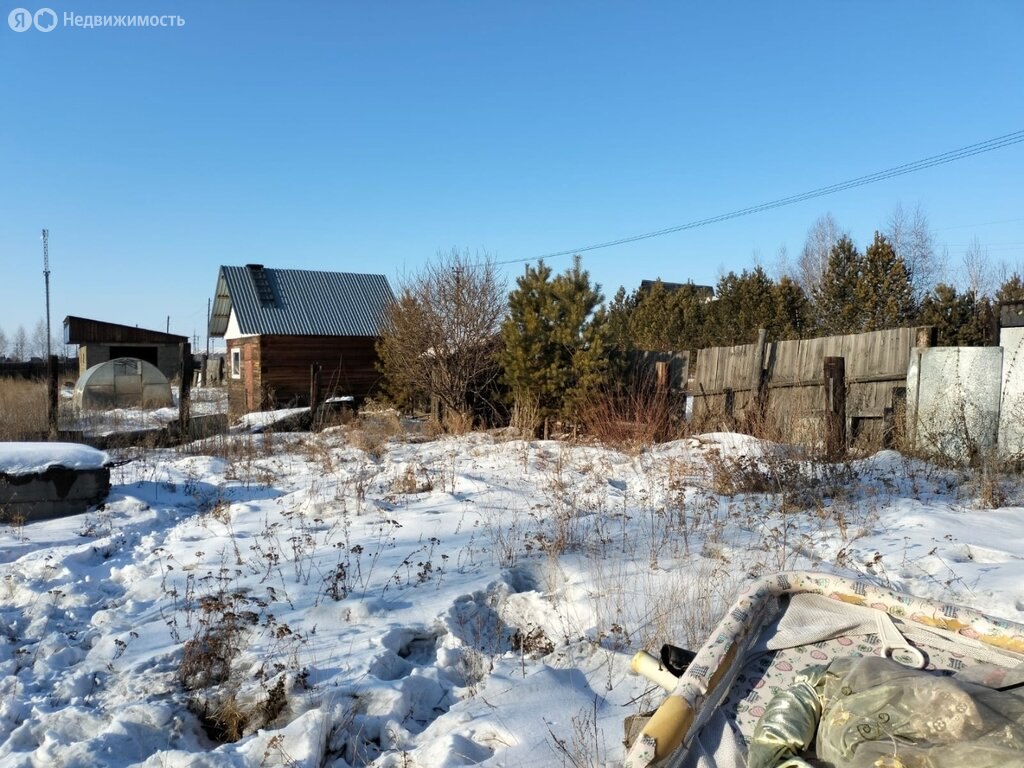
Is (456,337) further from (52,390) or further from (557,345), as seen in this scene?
(52,390)

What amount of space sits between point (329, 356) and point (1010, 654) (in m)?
21.9

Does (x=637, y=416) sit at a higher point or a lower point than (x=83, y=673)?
higher

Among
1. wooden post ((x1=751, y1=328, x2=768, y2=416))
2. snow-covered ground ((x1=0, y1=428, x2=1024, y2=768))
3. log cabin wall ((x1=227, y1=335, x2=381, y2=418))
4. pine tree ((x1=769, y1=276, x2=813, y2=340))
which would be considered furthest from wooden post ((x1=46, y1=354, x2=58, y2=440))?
pine tree ((x1=769, y1=276, x2=813, y2=340))

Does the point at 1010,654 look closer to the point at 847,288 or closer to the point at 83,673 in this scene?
the point at 83,673

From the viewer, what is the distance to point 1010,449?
802cm

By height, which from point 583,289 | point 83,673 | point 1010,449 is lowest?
point 83,673

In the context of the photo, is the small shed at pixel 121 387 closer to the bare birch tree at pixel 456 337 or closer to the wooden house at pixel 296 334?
the wooden house at pixel 296 334

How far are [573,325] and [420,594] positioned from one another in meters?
8.93

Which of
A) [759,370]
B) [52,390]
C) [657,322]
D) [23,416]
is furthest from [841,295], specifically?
[23,416]

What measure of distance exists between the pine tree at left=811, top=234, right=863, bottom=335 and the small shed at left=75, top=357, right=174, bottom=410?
2125cm

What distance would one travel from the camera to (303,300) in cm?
2420

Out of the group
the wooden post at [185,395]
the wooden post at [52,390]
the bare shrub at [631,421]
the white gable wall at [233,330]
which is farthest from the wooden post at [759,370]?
the white gable wall at [233,330]

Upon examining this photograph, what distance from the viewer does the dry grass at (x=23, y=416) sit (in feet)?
43.5

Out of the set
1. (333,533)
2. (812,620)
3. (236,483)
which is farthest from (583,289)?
(812,620)
